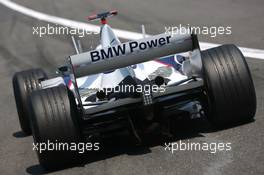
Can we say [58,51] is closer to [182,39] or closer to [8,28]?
[8,28]

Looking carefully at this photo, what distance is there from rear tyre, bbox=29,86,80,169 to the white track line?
577 centimetres

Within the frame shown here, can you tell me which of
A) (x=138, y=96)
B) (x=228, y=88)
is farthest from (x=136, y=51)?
(x=228, y=88)

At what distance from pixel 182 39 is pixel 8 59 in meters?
9.37

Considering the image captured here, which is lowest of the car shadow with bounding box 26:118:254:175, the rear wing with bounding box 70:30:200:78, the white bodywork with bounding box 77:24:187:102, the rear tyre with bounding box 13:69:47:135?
the car shadow with bounding box 26:118:254:175

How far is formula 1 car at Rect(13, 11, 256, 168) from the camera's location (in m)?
7.34

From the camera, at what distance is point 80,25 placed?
19188 mm

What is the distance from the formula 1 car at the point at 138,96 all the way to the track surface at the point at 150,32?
283 millimetres

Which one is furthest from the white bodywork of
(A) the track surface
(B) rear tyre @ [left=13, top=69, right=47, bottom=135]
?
(B) rear tyre @ [left=13, top=69, right=47, bottom=135]

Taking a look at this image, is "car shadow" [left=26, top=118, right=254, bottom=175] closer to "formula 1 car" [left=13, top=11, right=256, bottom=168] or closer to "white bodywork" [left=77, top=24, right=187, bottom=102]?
"formula 1 car" [left=13, top=11, right=256, bottom=168]

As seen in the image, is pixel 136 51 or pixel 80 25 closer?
pixel 136 51

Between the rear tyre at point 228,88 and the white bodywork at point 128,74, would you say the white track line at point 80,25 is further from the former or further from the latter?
the rear tyre at point 228,88

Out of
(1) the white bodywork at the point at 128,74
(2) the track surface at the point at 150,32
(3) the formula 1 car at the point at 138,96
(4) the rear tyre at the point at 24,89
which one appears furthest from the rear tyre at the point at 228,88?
(4) the rear tyre at the point at 24,89

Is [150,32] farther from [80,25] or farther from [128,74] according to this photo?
[128,74]

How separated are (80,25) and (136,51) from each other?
1199 centimetres
